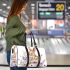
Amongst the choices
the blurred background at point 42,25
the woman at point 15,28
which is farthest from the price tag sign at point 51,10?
the woman at point 15,28

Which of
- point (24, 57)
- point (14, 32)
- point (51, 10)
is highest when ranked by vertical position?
point (51, 10)

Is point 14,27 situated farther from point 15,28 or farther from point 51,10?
point 51,10

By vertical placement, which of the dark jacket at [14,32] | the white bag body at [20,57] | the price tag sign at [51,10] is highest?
the price tag sign at [51,10]

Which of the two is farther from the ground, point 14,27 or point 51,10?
point 51,10

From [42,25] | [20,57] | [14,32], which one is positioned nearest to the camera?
[20,57]

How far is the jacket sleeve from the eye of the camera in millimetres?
3572

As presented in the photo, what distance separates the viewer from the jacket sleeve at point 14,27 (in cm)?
357

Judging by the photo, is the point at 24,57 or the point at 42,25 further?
the point at 42,25

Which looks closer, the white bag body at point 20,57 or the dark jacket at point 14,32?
the white bag body at point 20,57

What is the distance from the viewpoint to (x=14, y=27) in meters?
3.62

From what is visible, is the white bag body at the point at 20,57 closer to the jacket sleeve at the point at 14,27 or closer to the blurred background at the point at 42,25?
the jacket sleeve at the point at 14,27

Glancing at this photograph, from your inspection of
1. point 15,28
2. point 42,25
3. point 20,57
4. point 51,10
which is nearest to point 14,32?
point 15,28

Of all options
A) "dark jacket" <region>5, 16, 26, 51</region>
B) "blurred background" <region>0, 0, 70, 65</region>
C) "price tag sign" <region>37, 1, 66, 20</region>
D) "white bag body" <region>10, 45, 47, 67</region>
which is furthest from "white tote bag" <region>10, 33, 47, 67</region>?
"price tag sign" <region>37, 1, 66, 20</region>

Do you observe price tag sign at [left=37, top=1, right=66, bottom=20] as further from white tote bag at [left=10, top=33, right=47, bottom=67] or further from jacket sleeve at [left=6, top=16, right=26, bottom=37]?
white tote bag at [left=10, top=33, right=47, bottom=67]
